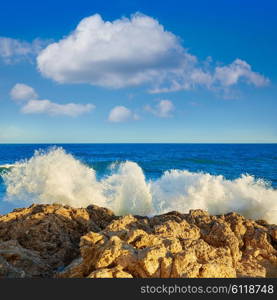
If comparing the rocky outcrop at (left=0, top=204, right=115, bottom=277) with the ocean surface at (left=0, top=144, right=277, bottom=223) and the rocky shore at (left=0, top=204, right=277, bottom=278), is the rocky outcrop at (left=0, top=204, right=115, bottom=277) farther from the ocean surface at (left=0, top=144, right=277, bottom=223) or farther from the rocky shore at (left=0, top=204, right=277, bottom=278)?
the ocean surface at (left=0, top=144, right=277, bottom=223)

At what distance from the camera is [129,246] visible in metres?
3.80

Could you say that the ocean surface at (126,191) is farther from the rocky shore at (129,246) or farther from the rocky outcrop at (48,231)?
the rocky outcrop at (48,231)

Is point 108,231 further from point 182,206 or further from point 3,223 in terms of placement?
point 182,206

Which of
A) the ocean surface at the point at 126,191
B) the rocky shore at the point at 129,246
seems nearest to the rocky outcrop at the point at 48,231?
the rocky shore at the point at 129,246

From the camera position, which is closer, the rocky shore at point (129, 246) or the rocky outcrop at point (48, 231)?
the rocky shore at point (129, 246)

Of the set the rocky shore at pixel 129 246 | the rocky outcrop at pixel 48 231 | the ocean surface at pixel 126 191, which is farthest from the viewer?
the ocean surface at pixel 126 191

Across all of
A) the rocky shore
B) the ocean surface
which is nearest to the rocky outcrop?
the rocky shore

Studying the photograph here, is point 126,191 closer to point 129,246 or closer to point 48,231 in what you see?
point 48,231

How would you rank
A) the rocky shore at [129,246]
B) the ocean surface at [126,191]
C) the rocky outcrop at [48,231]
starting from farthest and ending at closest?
the ocean surface at [126,191]
the rocky outcrop at [48,231]
the rocky shore at [129,246]

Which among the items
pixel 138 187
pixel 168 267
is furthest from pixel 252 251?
pixel 138 187

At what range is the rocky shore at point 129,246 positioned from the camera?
3570 mm

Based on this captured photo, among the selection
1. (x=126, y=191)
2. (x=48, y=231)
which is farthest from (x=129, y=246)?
(x=126, y=191)

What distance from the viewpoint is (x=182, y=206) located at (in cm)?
1073

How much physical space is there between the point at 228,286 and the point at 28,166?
10.5 meters
